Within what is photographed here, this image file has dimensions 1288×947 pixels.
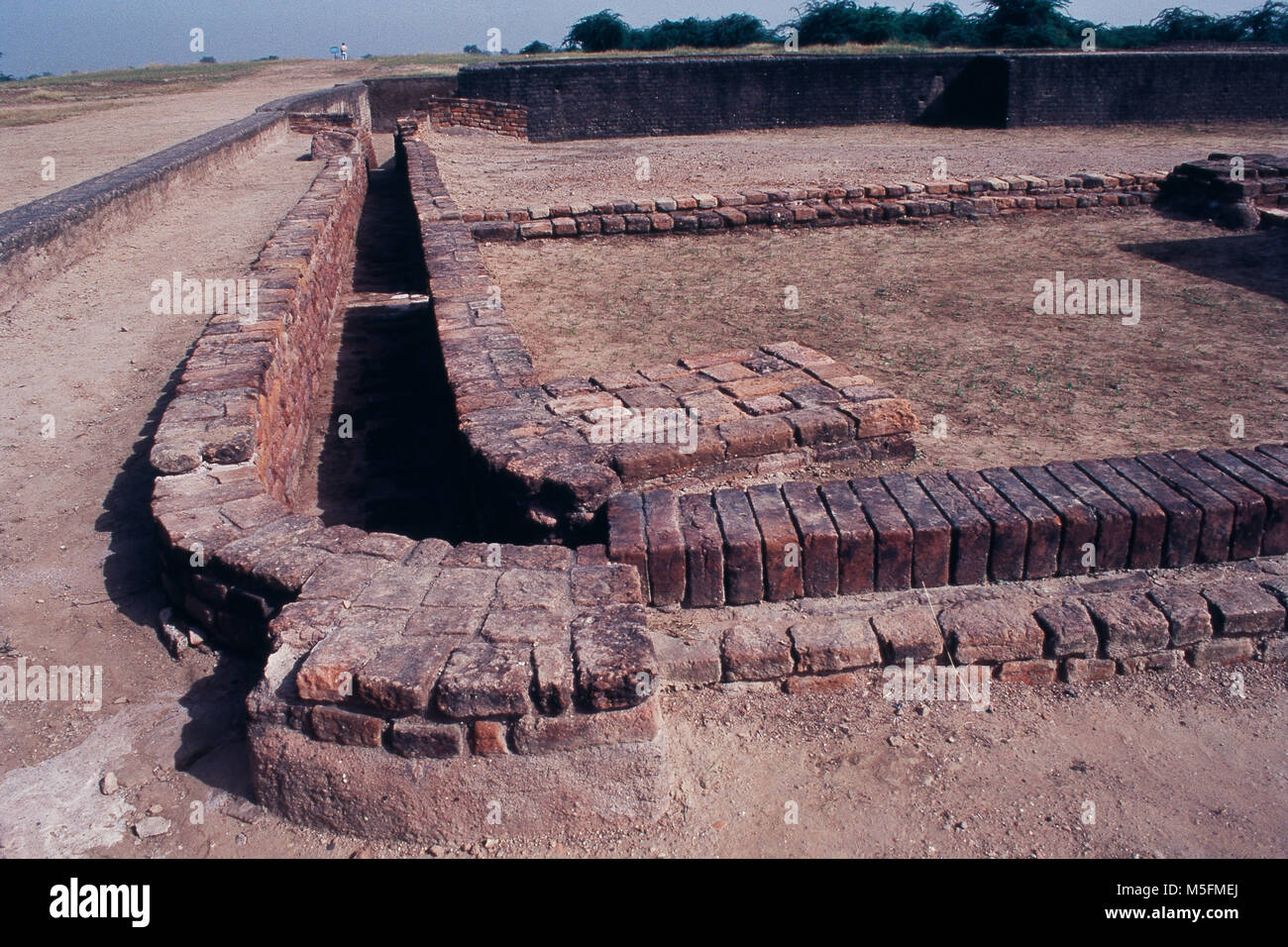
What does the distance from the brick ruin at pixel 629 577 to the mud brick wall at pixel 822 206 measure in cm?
452

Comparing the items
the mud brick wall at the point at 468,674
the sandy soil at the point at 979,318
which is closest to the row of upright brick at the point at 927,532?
the mud brick wall at the point at 468,674

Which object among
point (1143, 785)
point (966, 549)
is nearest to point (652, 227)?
point (966, 549)

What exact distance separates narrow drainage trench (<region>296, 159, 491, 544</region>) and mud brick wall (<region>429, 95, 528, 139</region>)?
395 inches

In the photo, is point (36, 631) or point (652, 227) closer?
point (36, 631)

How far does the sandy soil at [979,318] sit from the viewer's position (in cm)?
422

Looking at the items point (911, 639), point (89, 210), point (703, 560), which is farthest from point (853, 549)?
point (89, 210)

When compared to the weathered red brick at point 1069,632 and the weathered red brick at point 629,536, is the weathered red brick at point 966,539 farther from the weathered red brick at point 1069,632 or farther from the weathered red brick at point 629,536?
the weathered red brick at point 629,536

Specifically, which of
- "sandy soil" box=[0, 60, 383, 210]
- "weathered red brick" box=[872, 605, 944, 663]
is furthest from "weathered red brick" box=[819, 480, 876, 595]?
"sandy soil" box=[0, 60, 383, 210]

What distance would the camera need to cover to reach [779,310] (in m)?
6.01

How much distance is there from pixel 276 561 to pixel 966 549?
6.58 ft

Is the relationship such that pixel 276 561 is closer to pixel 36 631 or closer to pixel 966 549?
pixel 36 631

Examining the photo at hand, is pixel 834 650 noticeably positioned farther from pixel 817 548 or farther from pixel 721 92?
pixel 721 92

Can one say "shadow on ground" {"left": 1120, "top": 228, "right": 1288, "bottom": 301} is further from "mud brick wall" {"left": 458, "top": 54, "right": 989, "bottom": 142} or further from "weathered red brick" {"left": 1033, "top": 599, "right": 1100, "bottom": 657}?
"mud brick wall" {"left": 458, "top": 54, "right": 989, "bottom": 142}

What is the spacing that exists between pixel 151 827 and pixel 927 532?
2187 millimetres
